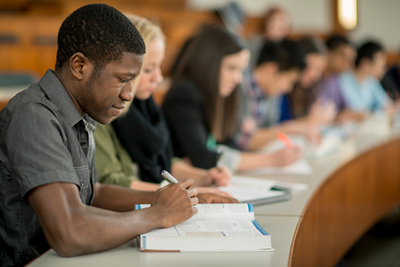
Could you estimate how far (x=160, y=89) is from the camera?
3152mm

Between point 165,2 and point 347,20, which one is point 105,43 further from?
point 347,20

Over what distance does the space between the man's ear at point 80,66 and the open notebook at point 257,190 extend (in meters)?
0.60

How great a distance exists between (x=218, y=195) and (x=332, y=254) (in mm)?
919

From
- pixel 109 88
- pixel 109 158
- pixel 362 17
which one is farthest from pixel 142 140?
pixel 362 17

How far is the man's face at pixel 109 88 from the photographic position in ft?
2.68

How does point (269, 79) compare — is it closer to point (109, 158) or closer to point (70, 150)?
point (109, 158)

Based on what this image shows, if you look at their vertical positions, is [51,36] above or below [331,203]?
above

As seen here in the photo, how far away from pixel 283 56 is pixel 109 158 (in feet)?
5.49

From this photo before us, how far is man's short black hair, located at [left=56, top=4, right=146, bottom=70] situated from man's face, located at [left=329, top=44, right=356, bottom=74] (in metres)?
3.86

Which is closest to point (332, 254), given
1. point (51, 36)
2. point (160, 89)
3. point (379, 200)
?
point (379, 200)

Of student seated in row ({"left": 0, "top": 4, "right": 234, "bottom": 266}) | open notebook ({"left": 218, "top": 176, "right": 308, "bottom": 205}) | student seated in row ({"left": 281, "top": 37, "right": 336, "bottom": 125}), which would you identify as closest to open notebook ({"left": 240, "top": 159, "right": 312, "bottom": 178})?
open notebook ({"left": 218, "top": 176, "right": 308, "bottom": 205})

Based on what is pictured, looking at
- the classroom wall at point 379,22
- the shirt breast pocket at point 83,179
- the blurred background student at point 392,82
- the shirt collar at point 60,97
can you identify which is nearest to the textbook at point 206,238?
the shirt breast pocket at point 83,179

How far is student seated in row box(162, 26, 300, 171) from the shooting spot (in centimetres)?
177

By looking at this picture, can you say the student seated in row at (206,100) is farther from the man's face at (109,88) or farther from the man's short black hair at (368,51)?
the man's short black hair at (368,51)
